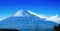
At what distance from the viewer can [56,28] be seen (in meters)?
66.2

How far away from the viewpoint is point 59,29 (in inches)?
2579

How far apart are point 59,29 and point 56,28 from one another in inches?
41.9
